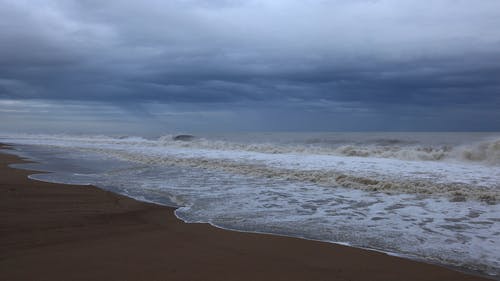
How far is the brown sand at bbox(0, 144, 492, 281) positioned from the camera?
3.70 meters

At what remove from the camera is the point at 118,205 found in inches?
278

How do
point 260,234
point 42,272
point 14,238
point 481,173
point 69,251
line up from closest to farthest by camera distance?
point 42,272
point 69,251
point 14,238
point 260,234
point 481,173

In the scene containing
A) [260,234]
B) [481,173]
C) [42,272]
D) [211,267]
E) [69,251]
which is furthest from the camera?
[481,173]

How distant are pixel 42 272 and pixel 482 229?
5349mm

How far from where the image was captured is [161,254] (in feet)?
14.0

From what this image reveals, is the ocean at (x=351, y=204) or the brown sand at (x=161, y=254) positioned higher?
the ocean at (x=351, y=204)

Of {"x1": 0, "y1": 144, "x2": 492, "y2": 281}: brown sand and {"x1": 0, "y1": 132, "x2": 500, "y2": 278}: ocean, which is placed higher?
{"x1": 0, "y1": 132, "x2": 500, "y2": 278}: ocean

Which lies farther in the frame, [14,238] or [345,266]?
[14,238]

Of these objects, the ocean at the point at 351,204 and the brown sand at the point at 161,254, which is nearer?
the brown sand at the point at 161,254

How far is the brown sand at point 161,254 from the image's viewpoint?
370cm

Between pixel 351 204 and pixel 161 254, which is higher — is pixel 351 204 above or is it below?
above

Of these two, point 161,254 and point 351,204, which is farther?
point 351,204

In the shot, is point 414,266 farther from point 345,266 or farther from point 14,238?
point 14,238

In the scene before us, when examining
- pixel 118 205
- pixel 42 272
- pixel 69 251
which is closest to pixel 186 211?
pixel 118 205
